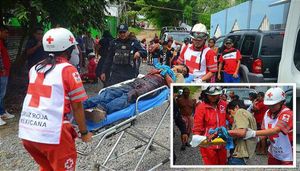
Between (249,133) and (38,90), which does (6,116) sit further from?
(249,133)

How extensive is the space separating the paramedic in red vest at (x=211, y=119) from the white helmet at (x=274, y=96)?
0.33m

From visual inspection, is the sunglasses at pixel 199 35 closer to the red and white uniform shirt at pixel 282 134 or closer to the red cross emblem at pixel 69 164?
the red and white uniform shirt at pixel 282 134

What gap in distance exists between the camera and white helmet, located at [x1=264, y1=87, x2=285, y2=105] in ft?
10.6

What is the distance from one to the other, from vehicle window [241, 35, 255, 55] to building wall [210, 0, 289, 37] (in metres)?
5.08

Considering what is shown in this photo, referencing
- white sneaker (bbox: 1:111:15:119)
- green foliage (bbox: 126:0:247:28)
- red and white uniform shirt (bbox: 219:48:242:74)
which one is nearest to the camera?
white sneaker (bbox: 1:111:15:119)

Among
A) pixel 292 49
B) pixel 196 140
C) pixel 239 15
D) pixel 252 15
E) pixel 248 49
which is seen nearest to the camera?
pixel 196 140

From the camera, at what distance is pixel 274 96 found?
10.6ft

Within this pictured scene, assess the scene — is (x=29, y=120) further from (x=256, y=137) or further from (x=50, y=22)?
(x=50, y=22)

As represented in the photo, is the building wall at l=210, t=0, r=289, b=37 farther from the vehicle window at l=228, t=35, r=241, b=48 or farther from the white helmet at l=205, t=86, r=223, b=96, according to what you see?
the white helmet at l=205, t=86, r=223, b=96

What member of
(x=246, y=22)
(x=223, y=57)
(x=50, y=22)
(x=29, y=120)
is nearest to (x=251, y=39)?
(x=223, y=57)

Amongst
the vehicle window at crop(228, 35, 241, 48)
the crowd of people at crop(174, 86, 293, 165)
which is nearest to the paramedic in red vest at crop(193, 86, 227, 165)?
the crowd of people at crop(174, 86, 293, 165)

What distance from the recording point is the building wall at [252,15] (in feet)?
52.5

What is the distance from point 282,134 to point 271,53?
551 cm

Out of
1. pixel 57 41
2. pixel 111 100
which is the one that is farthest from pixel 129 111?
pixel 57 41
